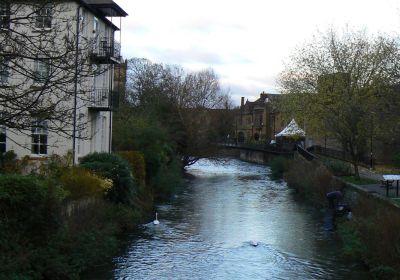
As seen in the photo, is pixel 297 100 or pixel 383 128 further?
pixel 297 100

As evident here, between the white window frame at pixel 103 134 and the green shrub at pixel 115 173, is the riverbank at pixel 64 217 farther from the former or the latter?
the white window frame at pixel 103 134

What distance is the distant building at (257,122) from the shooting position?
95.9m

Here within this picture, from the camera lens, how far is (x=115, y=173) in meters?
21.0

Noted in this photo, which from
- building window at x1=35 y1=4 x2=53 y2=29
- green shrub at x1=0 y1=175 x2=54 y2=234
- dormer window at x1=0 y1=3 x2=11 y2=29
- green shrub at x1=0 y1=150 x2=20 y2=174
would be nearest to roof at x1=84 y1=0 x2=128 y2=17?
green shrub at x1=0 y1=150 x2=20 y2=174

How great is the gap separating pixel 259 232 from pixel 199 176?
1112 inches

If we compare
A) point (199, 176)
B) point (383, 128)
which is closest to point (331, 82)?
point (383, 128)

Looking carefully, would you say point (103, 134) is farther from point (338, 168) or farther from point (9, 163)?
point (338, 168)

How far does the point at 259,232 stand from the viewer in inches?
848

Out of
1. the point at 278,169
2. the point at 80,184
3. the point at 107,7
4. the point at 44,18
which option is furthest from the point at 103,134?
the point at 278,169

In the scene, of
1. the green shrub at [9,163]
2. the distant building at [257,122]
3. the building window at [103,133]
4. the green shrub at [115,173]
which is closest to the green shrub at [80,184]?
the green shrub at [115,173]

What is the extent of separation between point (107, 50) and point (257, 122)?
8018 centimetres

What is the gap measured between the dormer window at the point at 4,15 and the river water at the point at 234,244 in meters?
7.48

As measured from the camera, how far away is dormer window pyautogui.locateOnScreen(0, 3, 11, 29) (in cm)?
882

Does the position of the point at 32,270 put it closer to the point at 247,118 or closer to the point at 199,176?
the point at 199,176
